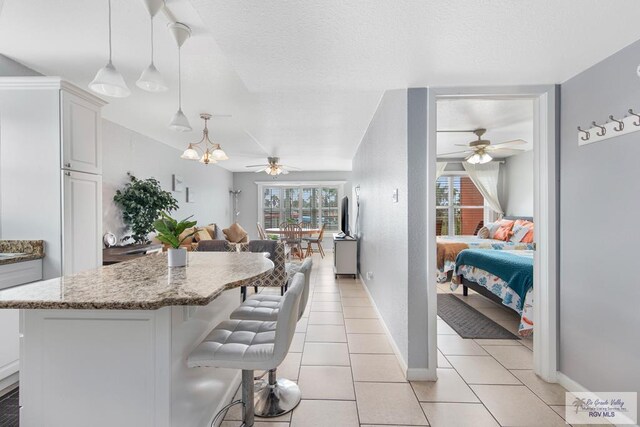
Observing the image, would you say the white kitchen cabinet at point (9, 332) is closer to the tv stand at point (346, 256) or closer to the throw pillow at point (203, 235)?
the throw pillow at point (203, 235)

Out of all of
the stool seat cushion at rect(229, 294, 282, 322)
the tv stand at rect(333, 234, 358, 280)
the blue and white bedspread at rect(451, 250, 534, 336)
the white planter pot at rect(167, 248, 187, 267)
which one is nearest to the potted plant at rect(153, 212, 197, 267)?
the white planter pot at rect(167, 248, 187, 267)

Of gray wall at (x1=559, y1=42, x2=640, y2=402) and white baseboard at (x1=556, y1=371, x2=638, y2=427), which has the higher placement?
gray wall at (x1=559, y1=42, x2=640, y2=402)

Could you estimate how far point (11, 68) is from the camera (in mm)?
2338

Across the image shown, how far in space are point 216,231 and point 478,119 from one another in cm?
516

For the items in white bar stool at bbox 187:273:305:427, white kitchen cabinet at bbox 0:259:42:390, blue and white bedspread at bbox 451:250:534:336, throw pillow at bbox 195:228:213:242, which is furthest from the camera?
throw pillow at bbox 195:228:213:242

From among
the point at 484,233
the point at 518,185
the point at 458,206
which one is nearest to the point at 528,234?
the point at 484,233

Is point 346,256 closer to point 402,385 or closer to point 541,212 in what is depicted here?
point 402,385

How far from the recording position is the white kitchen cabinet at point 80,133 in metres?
2.28

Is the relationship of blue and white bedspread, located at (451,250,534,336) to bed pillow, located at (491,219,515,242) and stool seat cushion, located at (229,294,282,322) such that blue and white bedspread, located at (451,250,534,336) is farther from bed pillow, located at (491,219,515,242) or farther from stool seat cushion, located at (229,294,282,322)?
stool seat cushion, located at (229,294,282,322)

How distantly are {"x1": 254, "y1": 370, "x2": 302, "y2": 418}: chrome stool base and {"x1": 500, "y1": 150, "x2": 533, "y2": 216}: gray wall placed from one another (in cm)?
568

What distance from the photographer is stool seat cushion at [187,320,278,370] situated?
1335mm

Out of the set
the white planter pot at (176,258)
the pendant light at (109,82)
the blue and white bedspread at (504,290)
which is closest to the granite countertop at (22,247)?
the white planter pot at (176,258)

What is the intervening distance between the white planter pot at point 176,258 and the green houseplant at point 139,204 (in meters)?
2.59

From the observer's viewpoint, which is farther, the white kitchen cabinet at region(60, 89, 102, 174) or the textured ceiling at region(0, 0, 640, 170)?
the white kitchen cabinet at region(60, 89, 102, 174)
